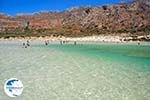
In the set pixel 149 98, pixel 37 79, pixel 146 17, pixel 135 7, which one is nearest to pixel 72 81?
pixel 37 79

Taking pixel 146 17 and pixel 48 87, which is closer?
pixel 48 87

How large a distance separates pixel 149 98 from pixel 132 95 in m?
0.83

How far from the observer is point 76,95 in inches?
503

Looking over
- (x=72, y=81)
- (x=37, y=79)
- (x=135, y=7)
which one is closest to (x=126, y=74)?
(x=72, y=81)

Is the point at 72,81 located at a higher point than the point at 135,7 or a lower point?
lower

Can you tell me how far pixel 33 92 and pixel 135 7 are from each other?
146 metres

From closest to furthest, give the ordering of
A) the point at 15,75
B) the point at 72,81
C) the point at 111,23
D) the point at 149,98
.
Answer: the point at 149,98, the point at 72,81, the point at 15,75, the point at 111,23

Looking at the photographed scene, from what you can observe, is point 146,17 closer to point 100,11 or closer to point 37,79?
point 100,11

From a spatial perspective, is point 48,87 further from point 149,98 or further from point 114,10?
point 114,10

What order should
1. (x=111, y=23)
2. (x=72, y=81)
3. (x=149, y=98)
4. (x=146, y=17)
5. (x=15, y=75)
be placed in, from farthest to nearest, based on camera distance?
(x=111, y=23) < (x=146, y=17) < (x=15, y=75) < (x=72, y=81) < (x=149, y=98)

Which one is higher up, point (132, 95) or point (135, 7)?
point (135, 7)

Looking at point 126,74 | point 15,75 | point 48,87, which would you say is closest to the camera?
point 48,87

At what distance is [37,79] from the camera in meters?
16.1

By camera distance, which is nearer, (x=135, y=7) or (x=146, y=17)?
(x=146, y=17)
